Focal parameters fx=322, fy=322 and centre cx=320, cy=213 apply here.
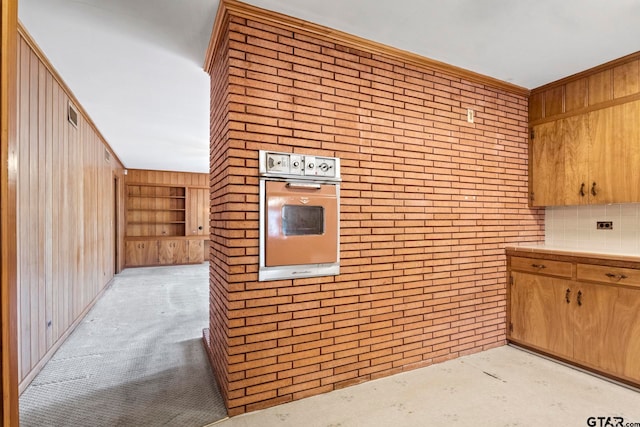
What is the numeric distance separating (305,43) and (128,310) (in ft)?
13.9

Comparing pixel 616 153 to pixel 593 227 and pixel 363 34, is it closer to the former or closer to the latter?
pixel 593 227

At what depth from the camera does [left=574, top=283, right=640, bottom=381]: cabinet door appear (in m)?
2.42

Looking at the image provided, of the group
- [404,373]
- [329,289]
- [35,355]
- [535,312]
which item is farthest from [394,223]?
[35,355]

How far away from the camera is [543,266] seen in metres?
2.98

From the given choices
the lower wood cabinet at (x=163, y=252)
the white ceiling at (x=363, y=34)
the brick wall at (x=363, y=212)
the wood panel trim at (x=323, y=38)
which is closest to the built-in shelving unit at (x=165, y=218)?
the lower wood cabinet at (x=163, y=252)

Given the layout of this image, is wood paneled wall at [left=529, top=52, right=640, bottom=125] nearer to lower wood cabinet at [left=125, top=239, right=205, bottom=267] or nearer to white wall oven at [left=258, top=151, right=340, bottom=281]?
white wall oven at [left=258, top=151, right=340, bottom=281]

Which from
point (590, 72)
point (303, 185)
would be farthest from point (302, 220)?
point (590, 72)

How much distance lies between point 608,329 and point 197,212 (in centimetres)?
885

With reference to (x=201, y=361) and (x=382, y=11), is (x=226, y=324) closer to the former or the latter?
(x=201, y=361)

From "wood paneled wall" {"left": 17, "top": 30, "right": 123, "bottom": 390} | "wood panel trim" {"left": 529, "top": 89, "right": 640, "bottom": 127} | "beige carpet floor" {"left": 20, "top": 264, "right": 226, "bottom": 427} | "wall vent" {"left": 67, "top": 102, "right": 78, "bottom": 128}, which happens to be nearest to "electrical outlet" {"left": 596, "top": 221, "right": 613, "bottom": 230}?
"wood panel trim" {"left": 529, "top": 89, "right": 640, "bottom": 127}

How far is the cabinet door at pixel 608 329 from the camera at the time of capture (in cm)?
242

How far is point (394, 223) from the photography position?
2.68 meters

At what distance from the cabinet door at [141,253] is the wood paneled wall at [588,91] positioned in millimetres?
8711

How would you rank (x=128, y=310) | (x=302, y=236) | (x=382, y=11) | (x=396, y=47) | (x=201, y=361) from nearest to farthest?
1. (x=382, y=11)
2. (x=302, y=236)
3. (x=396, y=47)
4. (x=201, y=361)
5. (x=128, y=310)
